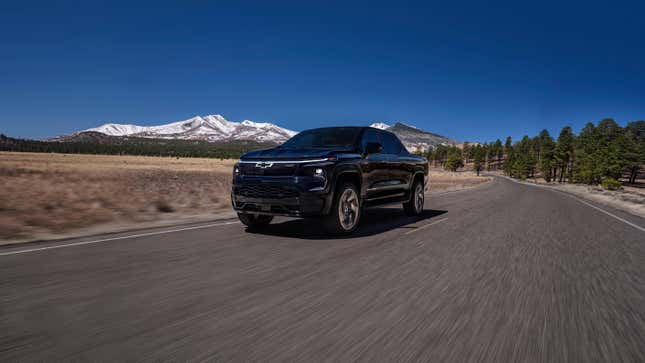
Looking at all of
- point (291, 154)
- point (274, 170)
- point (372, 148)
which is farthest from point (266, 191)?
point (372, 148)

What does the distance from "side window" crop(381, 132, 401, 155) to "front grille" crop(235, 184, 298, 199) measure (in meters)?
3.01

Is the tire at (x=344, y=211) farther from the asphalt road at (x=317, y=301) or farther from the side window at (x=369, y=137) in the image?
the side window at (x=369, y=137)

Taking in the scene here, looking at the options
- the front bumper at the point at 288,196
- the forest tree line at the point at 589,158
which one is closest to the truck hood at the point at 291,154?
the front bumper at the point at 288,196

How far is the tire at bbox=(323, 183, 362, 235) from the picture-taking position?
20.0ft

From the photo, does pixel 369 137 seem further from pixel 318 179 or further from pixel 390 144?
pixel 318 179

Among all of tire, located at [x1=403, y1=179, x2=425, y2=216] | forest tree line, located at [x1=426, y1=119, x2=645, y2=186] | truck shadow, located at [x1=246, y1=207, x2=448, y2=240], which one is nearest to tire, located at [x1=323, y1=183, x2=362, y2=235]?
truck shadow, located at [x1=246, y1=207, x2=448, y2=240]

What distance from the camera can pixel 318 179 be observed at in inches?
228

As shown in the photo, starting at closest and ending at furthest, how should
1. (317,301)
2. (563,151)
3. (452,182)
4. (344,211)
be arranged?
(317,301), (344,211), (452,182), (563,151)

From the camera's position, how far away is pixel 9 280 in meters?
3.38

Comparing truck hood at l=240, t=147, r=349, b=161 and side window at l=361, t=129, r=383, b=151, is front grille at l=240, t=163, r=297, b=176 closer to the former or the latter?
→ truck hood at l=240, t=147, r=349, b=161

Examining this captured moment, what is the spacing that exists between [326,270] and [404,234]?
276 centimetres

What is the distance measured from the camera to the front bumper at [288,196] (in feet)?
18.7

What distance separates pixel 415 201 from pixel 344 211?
355 cm

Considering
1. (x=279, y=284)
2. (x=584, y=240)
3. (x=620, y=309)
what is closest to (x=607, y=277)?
(x=620, y=309)
